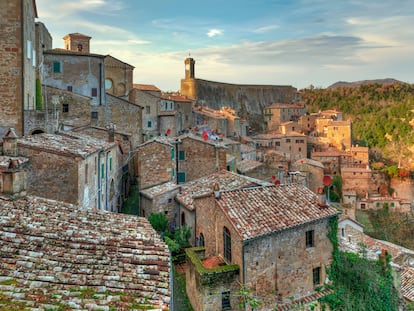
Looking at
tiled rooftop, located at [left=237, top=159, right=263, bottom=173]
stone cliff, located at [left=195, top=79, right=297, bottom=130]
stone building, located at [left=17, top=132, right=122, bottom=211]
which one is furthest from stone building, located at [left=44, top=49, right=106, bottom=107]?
stone cliff, located at [left=195, top=79, right=297, bottom=130]

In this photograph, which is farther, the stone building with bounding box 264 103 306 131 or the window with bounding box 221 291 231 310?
the stone building with bounding box 264 103 306 131

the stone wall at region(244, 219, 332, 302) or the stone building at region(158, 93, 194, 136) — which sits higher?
the stone building at region(158, 93, 194, 136)

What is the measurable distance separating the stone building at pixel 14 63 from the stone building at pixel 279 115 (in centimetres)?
6032

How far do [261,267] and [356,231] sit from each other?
58.3 feet

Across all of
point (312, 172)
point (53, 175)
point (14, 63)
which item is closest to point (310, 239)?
point (53, 175)

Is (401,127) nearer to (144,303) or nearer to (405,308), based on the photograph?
(405,308)

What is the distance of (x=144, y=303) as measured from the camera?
5.59 meters

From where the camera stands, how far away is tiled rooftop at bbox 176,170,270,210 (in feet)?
65.3

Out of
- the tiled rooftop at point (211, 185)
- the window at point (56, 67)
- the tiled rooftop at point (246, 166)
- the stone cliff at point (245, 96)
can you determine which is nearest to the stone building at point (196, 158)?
the tiled rooftop at point (211, 185)

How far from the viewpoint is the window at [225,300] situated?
14086 millimetres

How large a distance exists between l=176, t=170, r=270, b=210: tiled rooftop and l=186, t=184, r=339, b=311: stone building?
2.89 metres

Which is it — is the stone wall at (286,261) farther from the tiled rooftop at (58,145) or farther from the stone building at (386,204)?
the stone building at (386,204)

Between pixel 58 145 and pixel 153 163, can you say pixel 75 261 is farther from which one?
pixel 153 163

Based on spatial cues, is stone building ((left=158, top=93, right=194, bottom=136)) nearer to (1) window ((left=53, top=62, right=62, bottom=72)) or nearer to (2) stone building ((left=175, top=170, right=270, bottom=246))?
(1) window ((left=53, top=62, right=62, bottom=72))
